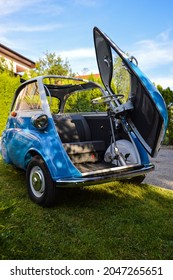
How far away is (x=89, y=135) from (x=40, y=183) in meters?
1.37

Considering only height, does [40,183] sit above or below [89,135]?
below

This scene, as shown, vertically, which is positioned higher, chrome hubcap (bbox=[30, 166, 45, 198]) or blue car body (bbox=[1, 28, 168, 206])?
blue car body (bbox=[1, 28, 168, 206])

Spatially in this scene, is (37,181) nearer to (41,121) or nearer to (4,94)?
(41,121)

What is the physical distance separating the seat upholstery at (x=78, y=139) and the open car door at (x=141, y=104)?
30.0 inches

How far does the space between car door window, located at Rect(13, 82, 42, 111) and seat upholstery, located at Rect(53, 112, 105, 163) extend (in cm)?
46

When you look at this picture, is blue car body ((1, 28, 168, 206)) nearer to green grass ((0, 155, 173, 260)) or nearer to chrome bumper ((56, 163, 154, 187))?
chrome bumper ((56, 163, 154, 187))

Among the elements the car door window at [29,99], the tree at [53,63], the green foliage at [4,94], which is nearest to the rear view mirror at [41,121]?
the car door window at [29,99]

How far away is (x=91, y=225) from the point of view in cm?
294

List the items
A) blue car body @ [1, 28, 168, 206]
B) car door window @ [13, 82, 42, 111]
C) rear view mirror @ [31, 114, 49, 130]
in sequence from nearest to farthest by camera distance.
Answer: blue car body @ [1, 28, 168, 206] < rear view mirror @ [31, 114, 49, 130] < car door window @ [13, 82, 42, 111]

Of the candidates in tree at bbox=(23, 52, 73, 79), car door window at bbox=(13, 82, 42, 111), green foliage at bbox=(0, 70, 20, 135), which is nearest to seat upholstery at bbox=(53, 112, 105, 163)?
car door window at bbox=(13, 82, 42, 111)

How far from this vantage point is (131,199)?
3.78 metres

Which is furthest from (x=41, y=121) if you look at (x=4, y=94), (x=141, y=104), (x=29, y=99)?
(x=4, y=94)

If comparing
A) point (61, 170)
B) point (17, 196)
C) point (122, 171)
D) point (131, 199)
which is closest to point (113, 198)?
point (131, 199)

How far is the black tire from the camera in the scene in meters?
3.27
